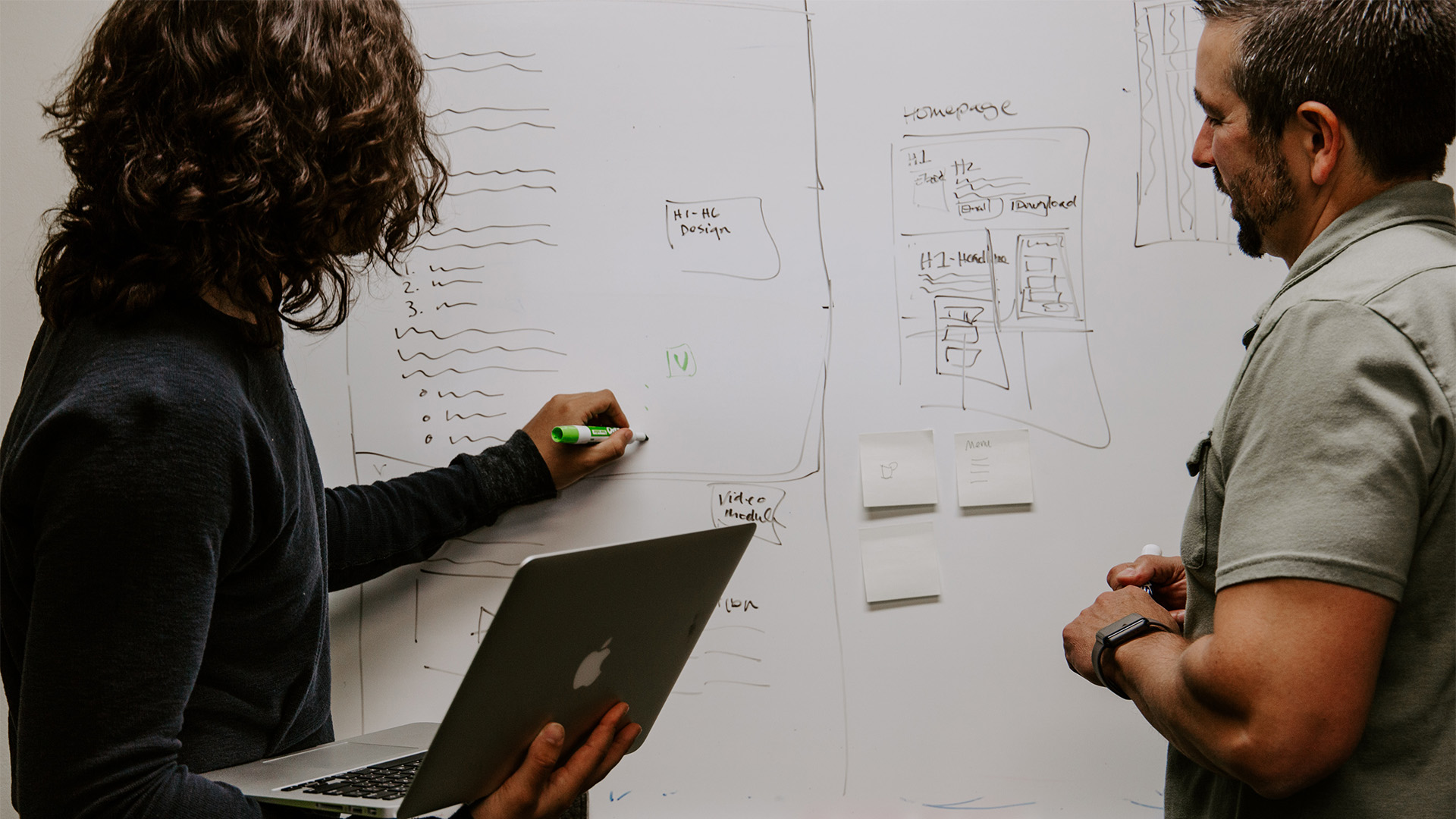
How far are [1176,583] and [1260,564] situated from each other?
1.29ft

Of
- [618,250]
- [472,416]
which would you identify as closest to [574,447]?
[472,416]

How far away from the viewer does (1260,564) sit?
651 millimetres

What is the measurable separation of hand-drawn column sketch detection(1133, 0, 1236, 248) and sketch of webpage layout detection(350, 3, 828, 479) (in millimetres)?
470

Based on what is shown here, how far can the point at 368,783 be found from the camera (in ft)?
2.53

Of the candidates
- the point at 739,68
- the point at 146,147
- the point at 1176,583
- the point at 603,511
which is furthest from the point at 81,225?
the point at 1176,583

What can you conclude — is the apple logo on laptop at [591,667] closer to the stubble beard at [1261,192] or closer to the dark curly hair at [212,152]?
the dark curly hair at [212,152]

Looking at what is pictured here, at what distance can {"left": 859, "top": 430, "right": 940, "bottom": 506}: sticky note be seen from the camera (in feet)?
4.09

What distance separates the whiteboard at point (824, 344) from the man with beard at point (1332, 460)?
17.7 inches

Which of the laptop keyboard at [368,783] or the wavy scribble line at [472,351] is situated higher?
the wavy scribble line at [472,351]

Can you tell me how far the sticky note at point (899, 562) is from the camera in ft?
4.06

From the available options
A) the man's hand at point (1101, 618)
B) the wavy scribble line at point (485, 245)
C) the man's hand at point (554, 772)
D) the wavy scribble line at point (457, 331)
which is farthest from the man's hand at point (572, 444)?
the man's hand at point (1101, 618)

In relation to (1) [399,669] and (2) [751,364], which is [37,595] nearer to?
(1) [399,669]

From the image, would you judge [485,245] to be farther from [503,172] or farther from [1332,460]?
[1332,460]

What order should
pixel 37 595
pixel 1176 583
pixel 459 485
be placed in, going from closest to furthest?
pixel 37 595, pixel 1176 583, pixel 459 485
